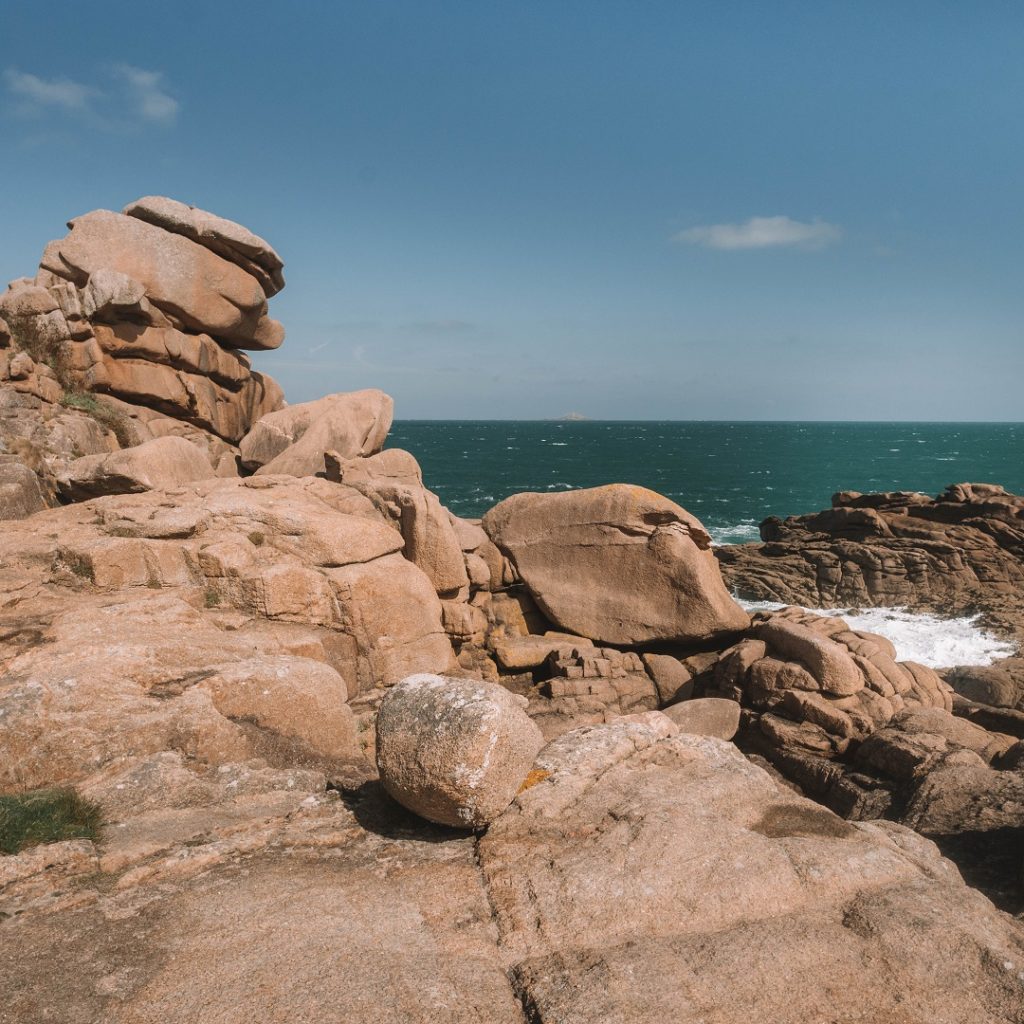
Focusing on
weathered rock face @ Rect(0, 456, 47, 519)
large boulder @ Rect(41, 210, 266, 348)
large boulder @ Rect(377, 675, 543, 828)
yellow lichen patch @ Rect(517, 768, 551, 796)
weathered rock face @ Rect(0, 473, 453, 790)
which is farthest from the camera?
large boulder @ Rect(41, 210, 266, 348)

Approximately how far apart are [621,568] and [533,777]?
11447 mm

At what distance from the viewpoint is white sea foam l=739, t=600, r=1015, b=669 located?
2805cm

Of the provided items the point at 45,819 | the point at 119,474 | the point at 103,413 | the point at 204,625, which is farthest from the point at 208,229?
the point at 45,819

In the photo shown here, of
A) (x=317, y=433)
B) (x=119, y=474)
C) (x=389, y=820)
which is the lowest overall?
(x=389, y=820)

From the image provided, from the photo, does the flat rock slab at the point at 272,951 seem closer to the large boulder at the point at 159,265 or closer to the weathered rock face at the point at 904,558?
the large boulder at the point at 159,265

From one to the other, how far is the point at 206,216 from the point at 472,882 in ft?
71.0

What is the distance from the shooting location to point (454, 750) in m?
6.83

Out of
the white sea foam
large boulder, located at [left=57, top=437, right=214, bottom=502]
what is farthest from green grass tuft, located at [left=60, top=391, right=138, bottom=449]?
the white sea foam

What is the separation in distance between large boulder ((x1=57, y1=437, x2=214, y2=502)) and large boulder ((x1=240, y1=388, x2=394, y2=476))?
3923mm

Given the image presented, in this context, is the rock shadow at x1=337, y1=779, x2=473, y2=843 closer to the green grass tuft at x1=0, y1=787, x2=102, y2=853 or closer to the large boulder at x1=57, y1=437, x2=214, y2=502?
the green grass tuft at x1=0, y1=787, x2=102, y2=853

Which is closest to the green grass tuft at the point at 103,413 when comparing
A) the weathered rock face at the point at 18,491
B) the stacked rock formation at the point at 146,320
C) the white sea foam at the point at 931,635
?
the stacked rock formation at the point at 146,320

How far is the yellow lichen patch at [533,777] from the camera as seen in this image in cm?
766

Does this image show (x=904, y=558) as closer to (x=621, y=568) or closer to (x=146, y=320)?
(x=621, y=568)

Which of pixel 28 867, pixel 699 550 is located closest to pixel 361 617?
pixel 28 867
